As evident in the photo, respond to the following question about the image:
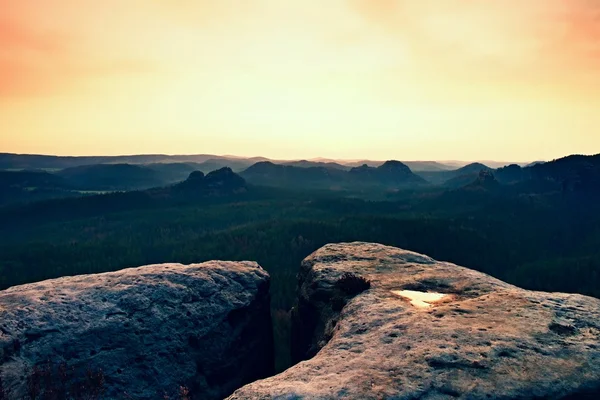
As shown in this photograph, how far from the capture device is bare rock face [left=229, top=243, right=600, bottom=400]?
12523mm

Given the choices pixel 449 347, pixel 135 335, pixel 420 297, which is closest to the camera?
pixel 449 347

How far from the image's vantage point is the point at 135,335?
20250 millimetres

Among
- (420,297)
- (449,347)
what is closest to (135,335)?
(420,297)

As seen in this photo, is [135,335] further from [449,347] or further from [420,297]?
[449,347]

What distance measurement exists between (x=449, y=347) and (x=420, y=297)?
648cm

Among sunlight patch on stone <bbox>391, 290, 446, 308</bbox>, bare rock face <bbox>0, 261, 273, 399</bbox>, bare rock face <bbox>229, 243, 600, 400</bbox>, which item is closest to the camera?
bare rock face <bbox>229, 243, 600, 400</bbox>

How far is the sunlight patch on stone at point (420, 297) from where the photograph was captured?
1953cm

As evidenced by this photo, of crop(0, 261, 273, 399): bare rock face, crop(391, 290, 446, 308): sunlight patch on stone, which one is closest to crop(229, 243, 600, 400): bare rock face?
crop(391, 290, 446, 308): sunlight patch on stone

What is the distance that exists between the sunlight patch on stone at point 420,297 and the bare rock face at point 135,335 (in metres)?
9.41

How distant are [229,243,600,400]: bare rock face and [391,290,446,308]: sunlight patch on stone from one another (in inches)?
2.0

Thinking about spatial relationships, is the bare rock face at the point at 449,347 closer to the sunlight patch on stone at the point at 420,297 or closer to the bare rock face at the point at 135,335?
the sunlight patch on stone at the point at 420,297

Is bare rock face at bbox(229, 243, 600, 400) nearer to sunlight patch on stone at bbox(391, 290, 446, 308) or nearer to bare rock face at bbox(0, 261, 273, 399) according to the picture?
sunlight patch on stone at bbox(391, 290, 446, 308)

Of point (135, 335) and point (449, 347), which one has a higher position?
point (449, 347)

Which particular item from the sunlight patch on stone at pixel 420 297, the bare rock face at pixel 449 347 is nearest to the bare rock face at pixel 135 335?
the bare rock face at pixel 449 347
